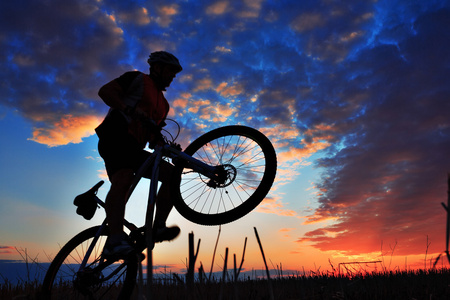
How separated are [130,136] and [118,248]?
1.53m

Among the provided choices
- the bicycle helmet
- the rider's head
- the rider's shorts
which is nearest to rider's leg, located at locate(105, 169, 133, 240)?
the rider's shorts

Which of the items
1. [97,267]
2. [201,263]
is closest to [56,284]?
[97,267]

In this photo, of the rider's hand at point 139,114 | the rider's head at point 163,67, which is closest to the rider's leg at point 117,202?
the rider's hand at point 139,114

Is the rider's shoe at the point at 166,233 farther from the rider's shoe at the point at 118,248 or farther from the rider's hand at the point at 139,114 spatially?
the rider's hand at the point at 139,114

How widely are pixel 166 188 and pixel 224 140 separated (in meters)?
1.12

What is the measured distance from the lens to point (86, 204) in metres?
5.68

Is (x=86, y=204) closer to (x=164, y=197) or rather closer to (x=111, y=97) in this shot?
(x=164, y=197)

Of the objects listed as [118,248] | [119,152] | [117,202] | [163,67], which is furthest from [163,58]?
[118,248]

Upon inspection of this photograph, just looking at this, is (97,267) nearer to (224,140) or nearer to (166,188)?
(166,188)

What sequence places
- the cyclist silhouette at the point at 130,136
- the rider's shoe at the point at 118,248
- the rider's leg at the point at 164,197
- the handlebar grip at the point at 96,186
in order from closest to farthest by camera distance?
the rider's shoe at the point at 118,248 → the cyclist silhouette at the point at 130,136 → the rider's leg at the point at 164,197 → the handlebar grip at the point at 96,186

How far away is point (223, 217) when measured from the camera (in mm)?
5195

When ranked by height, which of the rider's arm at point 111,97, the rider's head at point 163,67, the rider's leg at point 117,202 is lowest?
the rider's leg at point 117,202

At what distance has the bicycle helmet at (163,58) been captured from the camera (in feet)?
17.6

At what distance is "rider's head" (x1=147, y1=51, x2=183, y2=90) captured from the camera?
538 centimetres
